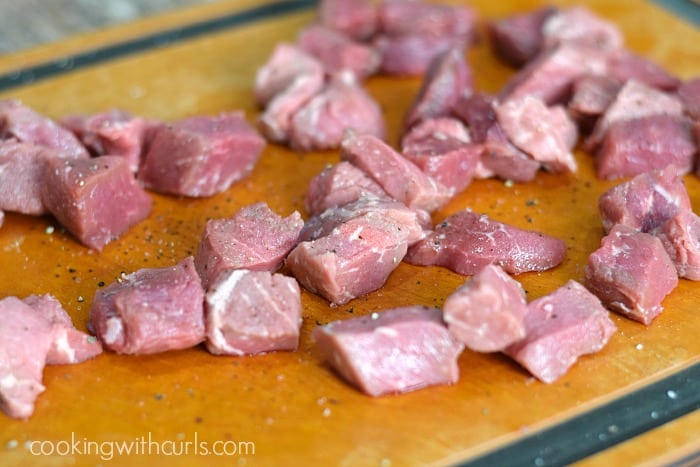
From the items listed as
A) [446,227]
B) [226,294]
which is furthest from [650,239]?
[226,294]

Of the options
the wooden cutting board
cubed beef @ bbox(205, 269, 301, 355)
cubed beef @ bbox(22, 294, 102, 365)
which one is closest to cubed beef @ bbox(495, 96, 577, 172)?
the wooden cutting board

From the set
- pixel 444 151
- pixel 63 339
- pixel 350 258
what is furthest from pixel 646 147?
pixel 63 339

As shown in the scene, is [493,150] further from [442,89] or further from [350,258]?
[350,258]

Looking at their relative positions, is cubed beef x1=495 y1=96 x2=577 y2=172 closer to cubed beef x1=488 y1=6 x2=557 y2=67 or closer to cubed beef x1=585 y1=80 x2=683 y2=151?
cubed beef x1=585 y1=80 x2=683 y2=151

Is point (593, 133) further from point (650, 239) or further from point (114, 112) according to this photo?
point (114, 112)

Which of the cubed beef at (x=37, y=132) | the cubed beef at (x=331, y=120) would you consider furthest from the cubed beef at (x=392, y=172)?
the cubed beef at (x=37, y=132)
